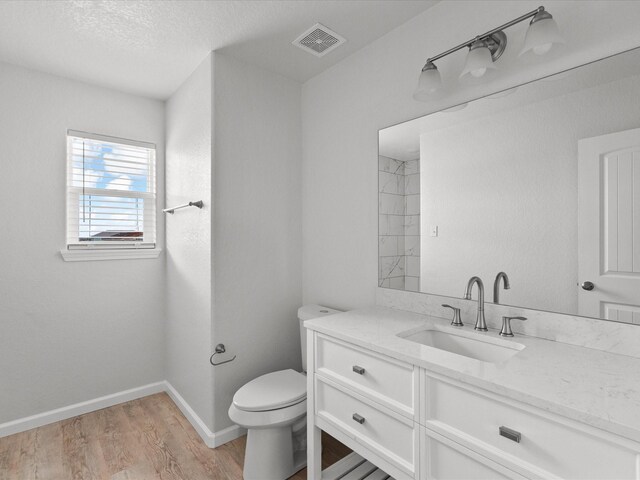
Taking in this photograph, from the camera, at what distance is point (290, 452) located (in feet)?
5.78

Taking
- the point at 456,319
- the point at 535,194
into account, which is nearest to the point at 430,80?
the point at 535,194

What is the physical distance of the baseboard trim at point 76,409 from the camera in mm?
2146

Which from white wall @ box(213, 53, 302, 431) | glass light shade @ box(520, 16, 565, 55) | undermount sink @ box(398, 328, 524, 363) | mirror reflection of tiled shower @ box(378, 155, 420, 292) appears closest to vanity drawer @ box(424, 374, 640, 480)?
undermount sink @ box(398, 328, 524, 363)

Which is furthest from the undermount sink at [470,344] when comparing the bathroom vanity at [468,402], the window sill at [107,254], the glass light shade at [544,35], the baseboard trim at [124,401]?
the window sill at [107,254]

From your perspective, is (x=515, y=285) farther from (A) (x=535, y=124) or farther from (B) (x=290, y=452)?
(B) (x=290, y=452)

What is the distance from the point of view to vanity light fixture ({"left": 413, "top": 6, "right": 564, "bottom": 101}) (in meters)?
1.17

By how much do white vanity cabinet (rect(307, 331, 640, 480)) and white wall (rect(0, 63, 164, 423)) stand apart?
5.79ft

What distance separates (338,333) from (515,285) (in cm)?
75

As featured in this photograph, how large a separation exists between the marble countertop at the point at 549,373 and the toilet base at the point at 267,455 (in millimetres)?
694

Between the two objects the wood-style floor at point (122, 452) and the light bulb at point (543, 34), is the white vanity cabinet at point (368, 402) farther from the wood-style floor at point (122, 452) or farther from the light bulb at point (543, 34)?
the light bulb at point (543, 34)

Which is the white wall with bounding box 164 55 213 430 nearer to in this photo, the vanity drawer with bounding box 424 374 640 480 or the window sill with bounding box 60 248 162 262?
the window sill with bounding box 60 248 162 262

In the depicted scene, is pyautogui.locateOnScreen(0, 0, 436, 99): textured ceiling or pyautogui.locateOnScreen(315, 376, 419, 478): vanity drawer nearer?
pyautogui.locateOnScreen(315, 376, 419, 478): vanity drawer

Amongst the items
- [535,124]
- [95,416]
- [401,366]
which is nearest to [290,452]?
[401,366]

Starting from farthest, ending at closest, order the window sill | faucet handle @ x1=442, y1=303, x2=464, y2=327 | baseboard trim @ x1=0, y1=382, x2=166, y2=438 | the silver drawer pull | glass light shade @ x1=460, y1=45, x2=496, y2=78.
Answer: the window sill → baseboard trim @ x1=0, y1=382, x2=166, y2=438 → faucet handle @ x1=442, y1=303, x2=464, y2=327 → glass light shade @ x1=460, y1=45, x2=496, y2=78 → the silver drawer pull
